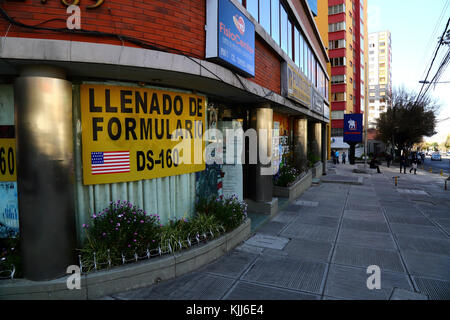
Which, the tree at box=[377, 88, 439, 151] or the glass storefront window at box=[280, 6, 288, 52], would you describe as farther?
the tree at box=[377, 88, 439, 151]

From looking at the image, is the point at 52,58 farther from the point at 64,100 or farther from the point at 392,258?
the point at 392,258

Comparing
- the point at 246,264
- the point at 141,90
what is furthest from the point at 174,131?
the point at 246,264

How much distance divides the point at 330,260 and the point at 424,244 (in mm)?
2850

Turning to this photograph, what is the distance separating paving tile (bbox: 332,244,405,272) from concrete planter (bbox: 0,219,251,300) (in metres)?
2.82

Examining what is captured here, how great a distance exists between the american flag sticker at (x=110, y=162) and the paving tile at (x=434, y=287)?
5567mm

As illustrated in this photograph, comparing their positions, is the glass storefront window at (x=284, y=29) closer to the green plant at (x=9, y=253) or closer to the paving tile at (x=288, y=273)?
the paving tile at (x=288, y=273)

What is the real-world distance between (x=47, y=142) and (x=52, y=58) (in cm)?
120

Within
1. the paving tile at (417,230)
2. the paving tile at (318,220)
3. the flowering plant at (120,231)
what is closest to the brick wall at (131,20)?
the flowering plant at (120,231)

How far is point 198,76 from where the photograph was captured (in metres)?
5.32

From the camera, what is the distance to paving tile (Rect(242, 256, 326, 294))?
493cm

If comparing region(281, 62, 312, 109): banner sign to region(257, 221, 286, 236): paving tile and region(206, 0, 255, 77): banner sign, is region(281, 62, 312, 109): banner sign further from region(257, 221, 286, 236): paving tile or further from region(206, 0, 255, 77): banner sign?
region(257, 221, 286, 236): paving tile

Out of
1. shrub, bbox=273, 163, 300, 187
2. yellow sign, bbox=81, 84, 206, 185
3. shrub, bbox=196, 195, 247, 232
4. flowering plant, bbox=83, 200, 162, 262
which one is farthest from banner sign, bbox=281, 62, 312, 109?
flowering plant, bbox=83, 200, 162, 262

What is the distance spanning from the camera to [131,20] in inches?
180

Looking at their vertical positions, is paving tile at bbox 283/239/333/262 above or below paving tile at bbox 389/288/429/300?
above
